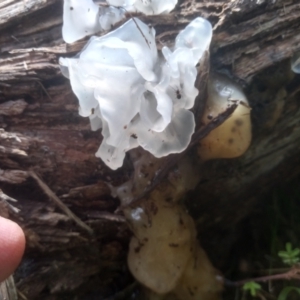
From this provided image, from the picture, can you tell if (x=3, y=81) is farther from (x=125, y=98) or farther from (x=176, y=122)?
(x=176, y=122)

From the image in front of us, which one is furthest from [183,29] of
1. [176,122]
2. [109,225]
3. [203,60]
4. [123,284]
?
[123,284]

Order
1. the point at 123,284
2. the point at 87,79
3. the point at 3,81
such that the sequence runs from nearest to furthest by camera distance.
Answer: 1. the point at 87,79
2. the point at 3,81
3. the point at 123,284

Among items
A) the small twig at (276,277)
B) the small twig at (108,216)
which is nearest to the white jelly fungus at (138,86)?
the small twig at (108,216)

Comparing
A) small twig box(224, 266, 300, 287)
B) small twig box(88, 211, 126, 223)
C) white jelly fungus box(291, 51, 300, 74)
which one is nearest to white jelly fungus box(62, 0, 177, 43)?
white jelly fungus box(291, 51, 300, 74)

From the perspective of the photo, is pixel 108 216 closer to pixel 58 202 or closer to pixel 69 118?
pixel 58 202

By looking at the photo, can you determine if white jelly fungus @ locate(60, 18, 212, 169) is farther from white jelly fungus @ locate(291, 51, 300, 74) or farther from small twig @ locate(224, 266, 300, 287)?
small twig @ locate(224, 266, 300, 287)

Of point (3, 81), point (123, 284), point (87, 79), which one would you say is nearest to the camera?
point (87, 79)

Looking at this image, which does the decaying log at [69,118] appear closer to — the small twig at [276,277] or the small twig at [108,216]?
the small twig at [108,216]

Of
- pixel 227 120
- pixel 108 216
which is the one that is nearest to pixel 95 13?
pixel 227 120
